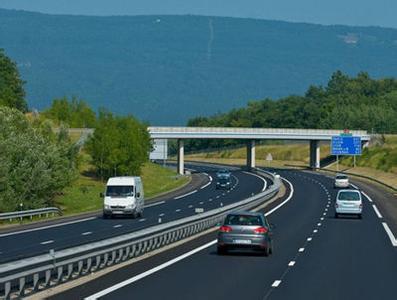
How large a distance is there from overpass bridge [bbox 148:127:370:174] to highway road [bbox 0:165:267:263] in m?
21.0

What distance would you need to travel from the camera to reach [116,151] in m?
113

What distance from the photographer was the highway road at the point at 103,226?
36419 mm

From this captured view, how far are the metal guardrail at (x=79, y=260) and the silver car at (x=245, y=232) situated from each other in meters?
2.65

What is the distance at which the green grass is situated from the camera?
278 feet

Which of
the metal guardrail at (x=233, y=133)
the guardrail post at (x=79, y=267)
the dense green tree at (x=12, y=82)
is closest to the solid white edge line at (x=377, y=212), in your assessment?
the guardrail post at (x=79, y=267)

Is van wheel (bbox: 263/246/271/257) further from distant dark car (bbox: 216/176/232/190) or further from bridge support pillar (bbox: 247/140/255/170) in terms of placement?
bridge support pillar (bbox: 247/140/255/170)

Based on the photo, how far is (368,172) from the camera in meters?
144

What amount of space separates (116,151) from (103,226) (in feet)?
197

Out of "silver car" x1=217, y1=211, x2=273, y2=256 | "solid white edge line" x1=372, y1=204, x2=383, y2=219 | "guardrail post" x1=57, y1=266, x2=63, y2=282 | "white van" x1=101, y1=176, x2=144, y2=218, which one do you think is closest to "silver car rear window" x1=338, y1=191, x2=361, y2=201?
"solid white edge line" x1=372, y1=204, x2=383, y2=219

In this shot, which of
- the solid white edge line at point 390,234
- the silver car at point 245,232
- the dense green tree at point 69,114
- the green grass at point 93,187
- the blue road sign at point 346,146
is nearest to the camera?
the silver car at point 245,232

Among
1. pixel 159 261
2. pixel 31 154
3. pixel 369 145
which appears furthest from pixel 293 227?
pixel 369 145

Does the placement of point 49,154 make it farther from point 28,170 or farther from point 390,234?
point 390,234

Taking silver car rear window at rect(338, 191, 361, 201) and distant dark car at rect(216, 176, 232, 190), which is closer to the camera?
silver car rear window at rect(338, 191, 361, 201)

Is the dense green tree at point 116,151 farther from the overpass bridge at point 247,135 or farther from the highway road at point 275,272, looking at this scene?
the highway road at point 275,272
